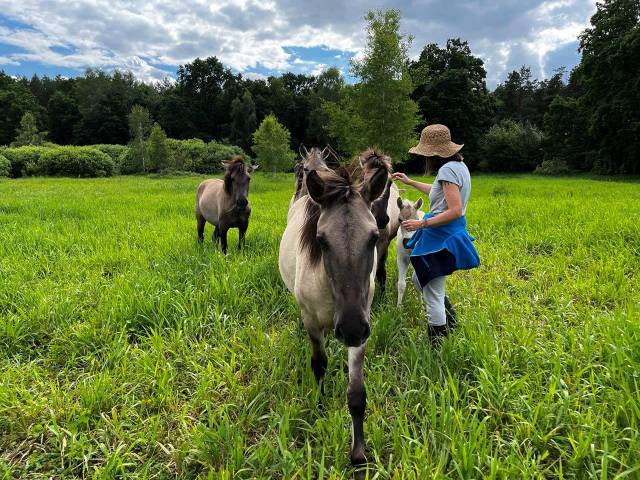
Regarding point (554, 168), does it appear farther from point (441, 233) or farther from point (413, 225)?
point (413, 225)

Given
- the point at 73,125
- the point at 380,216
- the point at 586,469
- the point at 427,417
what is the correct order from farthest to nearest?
the point at 73,125, the point at 380,216, the point at 427,417, the point at 586,469

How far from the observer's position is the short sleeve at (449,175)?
2.95 meters

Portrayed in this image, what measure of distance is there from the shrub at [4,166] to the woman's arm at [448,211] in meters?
38.2

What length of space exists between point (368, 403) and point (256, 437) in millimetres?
819

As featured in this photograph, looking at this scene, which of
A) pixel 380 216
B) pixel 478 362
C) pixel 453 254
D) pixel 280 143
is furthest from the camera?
pixel 280 143

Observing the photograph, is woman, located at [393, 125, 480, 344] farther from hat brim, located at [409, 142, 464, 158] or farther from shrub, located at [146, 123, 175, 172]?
shrub, located at [146, 123, 175, 172]

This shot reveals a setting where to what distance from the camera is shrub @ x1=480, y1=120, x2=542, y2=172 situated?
37.2m

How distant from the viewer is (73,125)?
62188 millimetres

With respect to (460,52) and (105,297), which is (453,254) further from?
(460,52)

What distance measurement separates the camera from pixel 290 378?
291 centimetres

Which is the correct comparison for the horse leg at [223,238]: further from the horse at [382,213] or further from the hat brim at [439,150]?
the hat brim at [439,150]

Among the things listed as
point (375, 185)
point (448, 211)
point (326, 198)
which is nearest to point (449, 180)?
point (448, 211)

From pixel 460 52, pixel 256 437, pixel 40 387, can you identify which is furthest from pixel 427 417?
pixel 460 52

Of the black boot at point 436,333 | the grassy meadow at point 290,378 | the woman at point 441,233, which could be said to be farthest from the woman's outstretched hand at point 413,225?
the grassy meadow at point 290,378
